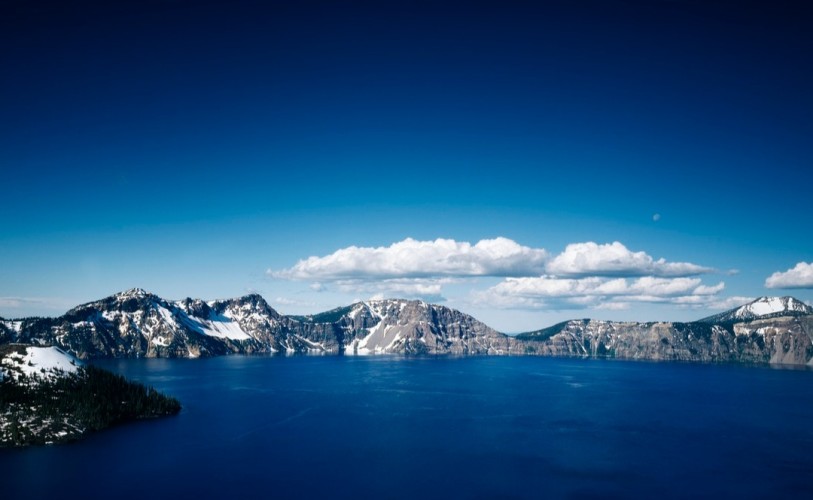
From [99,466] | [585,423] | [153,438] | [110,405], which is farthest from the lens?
[585,423]

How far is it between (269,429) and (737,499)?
132403mm

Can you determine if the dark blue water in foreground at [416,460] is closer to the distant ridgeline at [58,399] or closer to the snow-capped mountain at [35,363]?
the distant ridgeline at [58,399]

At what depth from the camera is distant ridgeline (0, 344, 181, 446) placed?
145 m

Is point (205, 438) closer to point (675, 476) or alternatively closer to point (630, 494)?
point (630, 494)

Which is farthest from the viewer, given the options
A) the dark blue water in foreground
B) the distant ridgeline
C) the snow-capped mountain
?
the snow-capped mountain

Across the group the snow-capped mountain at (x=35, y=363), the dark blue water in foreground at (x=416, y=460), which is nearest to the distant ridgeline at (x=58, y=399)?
the snow-capped mountain at (x=35, y=363)

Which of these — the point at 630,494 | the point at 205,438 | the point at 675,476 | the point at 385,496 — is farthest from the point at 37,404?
the point at 675,476

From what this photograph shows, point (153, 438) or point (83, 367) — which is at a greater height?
point (83, 367)

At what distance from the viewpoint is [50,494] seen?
332ft

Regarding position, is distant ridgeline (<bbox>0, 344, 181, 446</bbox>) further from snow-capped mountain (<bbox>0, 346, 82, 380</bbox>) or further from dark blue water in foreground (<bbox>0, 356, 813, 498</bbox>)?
dark blue water in foreground (<bbox>0, 356, 813, 498</bbox>)

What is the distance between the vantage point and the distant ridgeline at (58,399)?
145 metres

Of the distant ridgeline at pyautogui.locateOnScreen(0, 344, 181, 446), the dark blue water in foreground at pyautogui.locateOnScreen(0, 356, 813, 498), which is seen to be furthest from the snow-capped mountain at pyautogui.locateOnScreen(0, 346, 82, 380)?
the dark blue water in foreground at pyautogui.locateOnScreen(0, 356, 813, 498)

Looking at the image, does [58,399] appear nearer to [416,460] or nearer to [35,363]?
[35,363]

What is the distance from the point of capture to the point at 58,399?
165m
